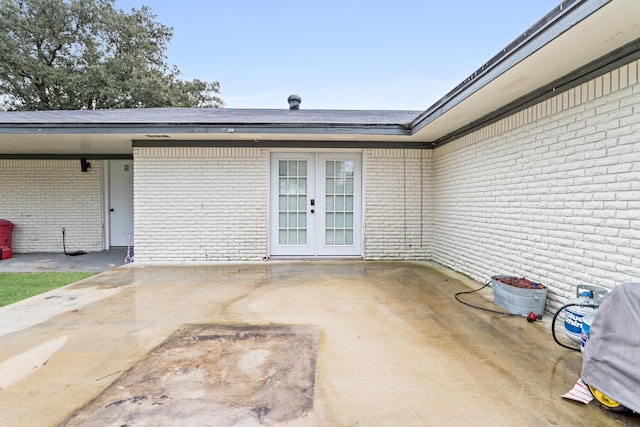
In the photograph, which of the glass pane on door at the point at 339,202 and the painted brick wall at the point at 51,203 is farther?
the painted brick wall at the point at 51,203

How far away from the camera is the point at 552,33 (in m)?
2.57

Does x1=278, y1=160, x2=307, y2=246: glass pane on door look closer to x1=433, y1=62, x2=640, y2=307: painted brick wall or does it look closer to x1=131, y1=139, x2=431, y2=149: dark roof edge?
x1=131, y1=139, x2=431, y2=149: dark roof edge

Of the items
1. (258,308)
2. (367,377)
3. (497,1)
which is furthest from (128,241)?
(497,1)

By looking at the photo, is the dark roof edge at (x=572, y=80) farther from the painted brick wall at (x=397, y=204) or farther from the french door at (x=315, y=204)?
the french door at (x=315, y=204)

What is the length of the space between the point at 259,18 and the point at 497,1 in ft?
26.2

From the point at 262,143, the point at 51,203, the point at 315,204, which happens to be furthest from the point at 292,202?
the point at 51,203

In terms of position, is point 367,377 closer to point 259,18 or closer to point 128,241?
point 128,241

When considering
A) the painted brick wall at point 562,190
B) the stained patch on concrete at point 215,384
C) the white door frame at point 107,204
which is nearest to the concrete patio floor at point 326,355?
the stained patch on concrete at point 215,384

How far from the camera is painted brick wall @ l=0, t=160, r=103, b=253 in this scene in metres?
8.37

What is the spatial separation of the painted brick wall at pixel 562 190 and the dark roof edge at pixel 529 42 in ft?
2.56

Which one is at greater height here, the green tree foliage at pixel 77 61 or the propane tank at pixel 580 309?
the green tree foliage at pixel 77 61

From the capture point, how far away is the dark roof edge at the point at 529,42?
7.54ft

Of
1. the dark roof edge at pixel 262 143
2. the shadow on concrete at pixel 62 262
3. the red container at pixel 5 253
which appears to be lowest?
the shadow on concrete at pixel 62 262

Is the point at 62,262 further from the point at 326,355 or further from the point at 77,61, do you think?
the point at 77,61
